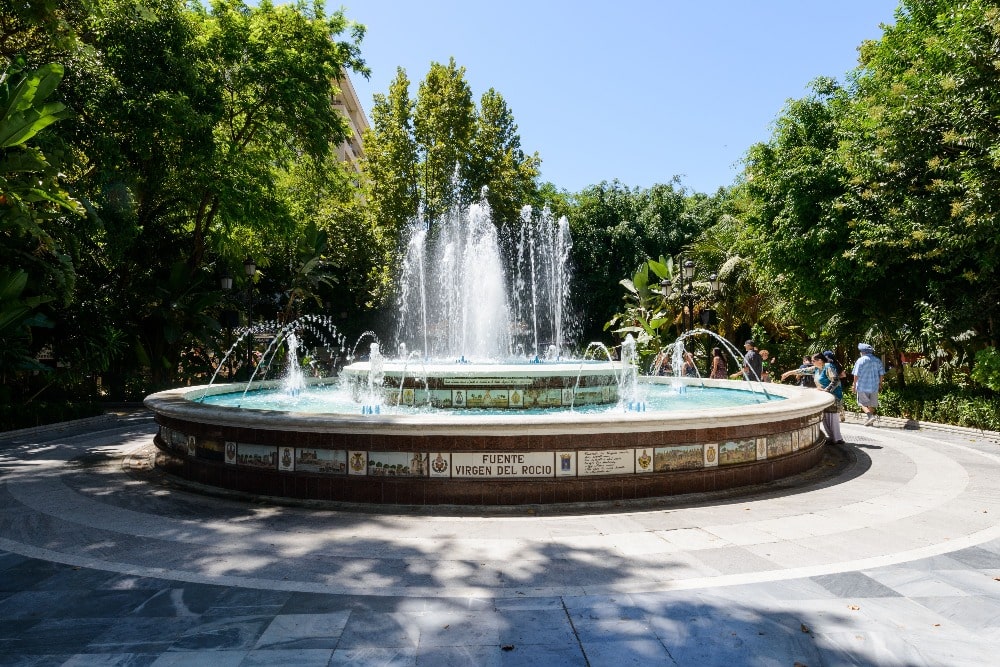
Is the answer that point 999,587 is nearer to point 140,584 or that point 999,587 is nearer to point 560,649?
point 560,649

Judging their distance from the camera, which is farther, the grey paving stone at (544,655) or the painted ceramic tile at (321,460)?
the painted ceramic tile at (321,460)

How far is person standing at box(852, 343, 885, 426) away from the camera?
537 inches

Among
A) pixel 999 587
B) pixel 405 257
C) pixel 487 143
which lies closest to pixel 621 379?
pixel 999 587

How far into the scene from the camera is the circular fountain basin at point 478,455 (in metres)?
6.80

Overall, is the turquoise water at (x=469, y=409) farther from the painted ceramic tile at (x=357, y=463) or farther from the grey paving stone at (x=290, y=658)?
the grey paving stone at (x=290, y=658)

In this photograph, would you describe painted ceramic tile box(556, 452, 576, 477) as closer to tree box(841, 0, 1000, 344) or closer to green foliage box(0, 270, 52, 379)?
tree box(841, 0, 1000, 344)

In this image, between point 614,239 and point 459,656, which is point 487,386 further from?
point 614,239

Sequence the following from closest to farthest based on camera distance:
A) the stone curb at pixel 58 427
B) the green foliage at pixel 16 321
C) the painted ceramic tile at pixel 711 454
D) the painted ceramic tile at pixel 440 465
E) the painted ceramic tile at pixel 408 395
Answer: the painted ceramic tile at pixel 440 465, the painted ceramic tile at pixel 711 454, the painted ceramic tile at pixel 408 395, the green foliage at pixel 16 321, the stone curb at pixel 58 427

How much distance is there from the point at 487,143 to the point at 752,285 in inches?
617

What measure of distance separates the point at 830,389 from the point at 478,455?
814 cm

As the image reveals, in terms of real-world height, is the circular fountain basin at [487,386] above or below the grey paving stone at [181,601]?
above

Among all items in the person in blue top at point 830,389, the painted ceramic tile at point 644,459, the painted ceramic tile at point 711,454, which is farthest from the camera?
the person in blue top at point 830,389

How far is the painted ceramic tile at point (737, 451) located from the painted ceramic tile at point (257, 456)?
538 centimetres

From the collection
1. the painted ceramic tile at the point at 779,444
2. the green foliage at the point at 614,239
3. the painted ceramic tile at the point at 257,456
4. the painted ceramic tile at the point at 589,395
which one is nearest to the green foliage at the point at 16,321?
the painted ceramic tile at the point at 257,456
